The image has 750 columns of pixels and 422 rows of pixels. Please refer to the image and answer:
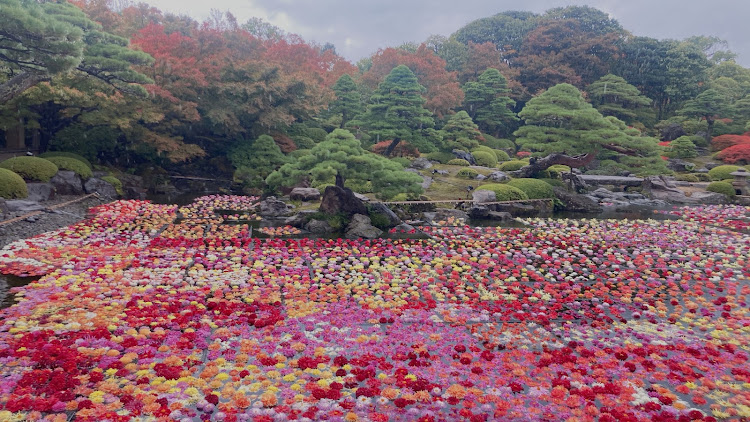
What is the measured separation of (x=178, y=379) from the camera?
4898mm

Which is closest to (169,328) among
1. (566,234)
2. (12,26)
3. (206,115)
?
(12,26)

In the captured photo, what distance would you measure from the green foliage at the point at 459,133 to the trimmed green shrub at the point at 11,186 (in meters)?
22.0

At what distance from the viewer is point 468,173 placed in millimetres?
24547

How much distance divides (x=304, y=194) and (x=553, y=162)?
12.8 m

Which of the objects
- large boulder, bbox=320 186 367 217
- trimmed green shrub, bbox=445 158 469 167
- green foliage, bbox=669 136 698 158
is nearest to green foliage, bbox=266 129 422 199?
large boulder, bbox=320 186 367 217

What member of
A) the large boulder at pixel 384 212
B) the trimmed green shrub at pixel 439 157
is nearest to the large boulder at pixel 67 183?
the large boulder at pixel 384 212

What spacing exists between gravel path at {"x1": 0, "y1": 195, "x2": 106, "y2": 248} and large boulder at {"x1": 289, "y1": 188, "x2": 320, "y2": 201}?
733 cm

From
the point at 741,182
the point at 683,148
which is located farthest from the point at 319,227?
the point at 683,148

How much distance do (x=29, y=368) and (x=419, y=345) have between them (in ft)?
15.0

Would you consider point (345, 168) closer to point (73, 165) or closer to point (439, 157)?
point (73, 165)

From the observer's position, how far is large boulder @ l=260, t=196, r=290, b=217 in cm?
1616

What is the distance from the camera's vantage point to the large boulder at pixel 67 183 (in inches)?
669

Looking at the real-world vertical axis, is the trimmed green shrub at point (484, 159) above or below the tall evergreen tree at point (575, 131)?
below

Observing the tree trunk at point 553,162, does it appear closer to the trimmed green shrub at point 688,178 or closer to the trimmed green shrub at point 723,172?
the trimmed green shrub at point 688,178
